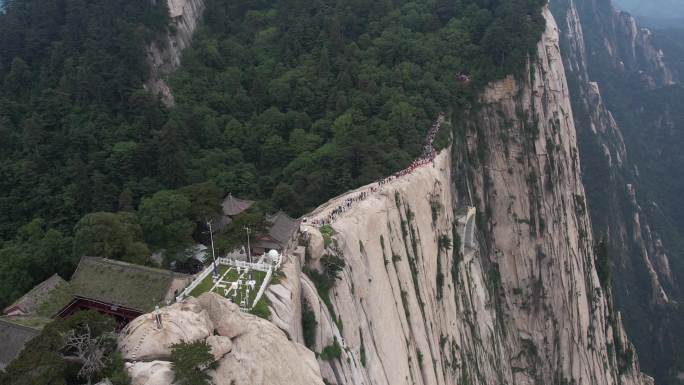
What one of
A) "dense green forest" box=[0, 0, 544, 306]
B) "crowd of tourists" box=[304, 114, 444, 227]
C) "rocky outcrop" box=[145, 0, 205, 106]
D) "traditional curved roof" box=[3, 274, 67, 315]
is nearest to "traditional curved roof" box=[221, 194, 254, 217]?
"dense green forest" box=[0, 0, 544, 306]

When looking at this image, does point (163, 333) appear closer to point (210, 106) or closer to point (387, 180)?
point (387, 180)

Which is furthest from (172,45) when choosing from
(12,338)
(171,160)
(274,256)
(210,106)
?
(12,338)

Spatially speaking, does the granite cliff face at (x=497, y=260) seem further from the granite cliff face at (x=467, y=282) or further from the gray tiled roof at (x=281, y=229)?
the gray tiled roof at (x=281, y=229)

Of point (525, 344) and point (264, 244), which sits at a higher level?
point (264, 244)

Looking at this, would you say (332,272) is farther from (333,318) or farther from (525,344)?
(525,344)

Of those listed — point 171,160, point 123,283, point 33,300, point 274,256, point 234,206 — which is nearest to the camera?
point 123,283

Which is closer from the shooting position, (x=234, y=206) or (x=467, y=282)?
(x=234, y=206)

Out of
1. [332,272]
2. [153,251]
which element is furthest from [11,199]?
[332,272]
